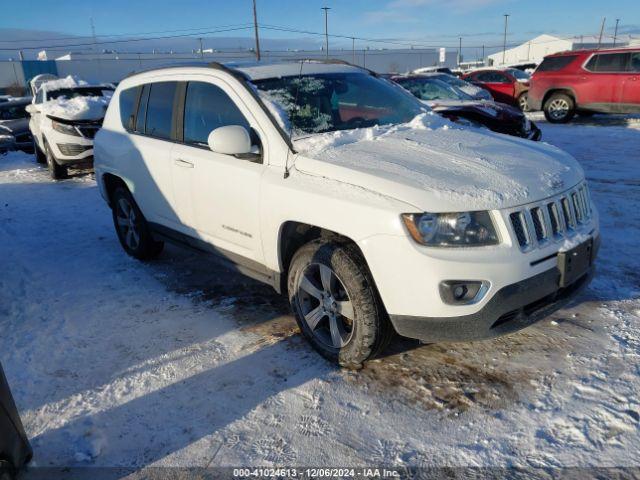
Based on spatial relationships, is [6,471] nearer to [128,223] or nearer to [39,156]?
[128,223]

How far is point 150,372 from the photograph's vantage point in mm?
3273

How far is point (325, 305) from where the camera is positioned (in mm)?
3199

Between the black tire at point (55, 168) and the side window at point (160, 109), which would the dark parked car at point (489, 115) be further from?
the black tire at point (55, 168)

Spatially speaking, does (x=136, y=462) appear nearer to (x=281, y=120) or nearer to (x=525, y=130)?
(x=281, y=120)

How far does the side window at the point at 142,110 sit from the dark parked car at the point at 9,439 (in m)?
2.86

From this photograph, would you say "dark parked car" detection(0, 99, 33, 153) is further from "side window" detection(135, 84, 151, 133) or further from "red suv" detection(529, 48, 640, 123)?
"red suv" detection(529, 48, 640, 123)

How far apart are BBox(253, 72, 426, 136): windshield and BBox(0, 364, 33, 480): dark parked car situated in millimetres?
2184

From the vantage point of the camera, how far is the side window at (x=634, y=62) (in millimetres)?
12867

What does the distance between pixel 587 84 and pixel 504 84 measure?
12.7ft

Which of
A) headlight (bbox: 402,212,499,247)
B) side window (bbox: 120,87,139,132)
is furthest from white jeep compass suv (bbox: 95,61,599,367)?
side window (bbox: 120,87,139,132)

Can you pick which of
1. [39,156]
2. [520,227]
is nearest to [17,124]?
[39,156]

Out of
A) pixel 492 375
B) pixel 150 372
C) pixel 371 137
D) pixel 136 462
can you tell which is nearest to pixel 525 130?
pixel 371 137

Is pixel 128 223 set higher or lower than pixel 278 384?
higher

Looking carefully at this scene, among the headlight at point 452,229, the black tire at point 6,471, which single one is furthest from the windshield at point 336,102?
the black tire at point 6,471
